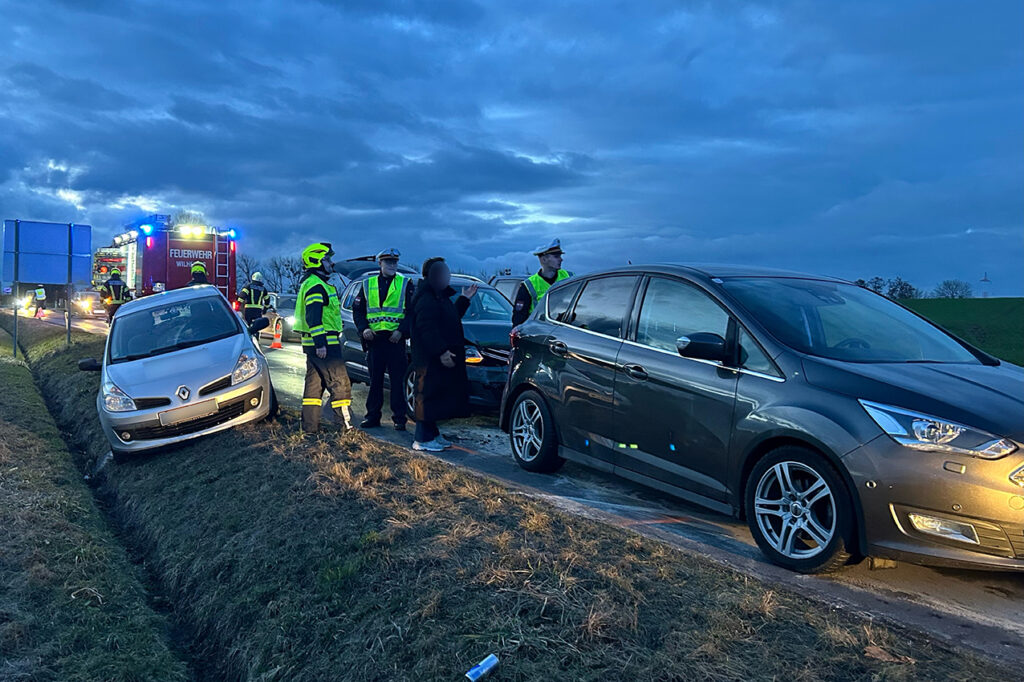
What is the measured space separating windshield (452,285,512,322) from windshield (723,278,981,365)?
15.9 feet

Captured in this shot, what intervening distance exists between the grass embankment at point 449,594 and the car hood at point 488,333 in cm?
264

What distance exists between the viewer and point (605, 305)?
236 inches

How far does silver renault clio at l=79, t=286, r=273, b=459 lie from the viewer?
7.61m

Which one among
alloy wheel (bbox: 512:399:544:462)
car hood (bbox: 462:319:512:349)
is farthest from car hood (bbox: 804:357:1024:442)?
car hood (bbox: 462:319:512:349)

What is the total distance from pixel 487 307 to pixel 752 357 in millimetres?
5600

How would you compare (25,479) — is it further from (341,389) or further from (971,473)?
(971,473)

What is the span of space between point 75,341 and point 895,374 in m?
19.6

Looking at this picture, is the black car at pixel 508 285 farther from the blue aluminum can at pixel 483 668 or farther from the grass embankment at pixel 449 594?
the blue aluminum can at pixel 483 668

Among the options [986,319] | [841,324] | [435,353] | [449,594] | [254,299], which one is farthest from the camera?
[986,319]

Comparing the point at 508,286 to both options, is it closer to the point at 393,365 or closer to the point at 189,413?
the point at 393,365

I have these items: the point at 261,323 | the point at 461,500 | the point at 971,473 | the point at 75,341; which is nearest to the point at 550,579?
the point at 461,500

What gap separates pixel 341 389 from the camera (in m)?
8.08

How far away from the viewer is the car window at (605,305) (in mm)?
5773

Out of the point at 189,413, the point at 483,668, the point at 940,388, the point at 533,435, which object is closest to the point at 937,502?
the point at 940,388
